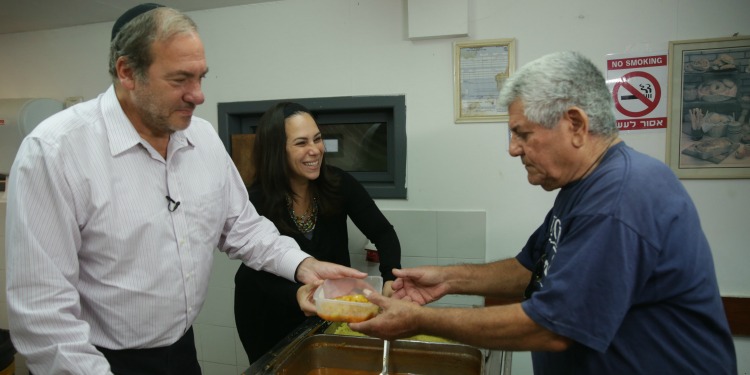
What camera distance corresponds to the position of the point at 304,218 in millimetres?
2014

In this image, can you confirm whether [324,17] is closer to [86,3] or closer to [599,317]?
[86,3]

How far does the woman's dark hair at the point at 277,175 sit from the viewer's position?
1959 mm

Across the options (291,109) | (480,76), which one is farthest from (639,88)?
(291,109)

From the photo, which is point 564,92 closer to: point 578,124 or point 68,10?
point 578,124

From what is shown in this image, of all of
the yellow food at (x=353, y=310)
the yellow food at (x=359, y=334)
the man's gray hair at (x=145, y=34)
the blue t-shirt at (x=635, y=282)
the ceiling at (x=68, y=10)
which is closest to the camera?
the blue t-shirt at (x=635, y=282)

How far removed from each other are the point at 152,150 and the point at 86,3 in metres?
1.87

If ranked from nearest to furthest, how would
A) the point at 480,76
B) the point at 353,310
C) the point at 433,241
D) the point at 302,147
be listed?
the point at 353,310 < the point at 302,147 < the point at 480,76 < the point at 433,241

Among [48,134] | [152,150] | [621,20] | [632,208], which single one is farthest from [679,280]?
[621,20]

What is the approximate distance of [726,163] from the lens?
84.0 inches

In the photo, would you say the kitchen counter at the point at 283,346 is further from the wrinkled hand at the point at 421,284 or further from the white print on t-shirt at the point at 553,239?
the white print on t-shirt at the point at 553,239

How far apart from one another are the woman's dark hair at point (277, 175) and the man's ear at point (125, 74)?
31.9 inches

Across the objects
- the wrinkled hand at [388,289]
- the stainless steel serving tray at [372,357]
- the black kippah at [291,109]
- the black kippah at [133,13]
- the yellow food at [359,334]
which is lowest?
the stainless steel serving tray at [372,357]

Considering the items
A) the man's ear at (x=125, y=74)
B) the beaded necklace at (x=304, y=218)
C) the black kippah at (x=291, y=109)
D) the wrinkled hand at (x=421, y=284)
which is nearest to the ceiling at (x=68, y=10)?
the black kippah at (x=291, y=109)

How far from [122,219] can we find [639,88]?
2.26m
